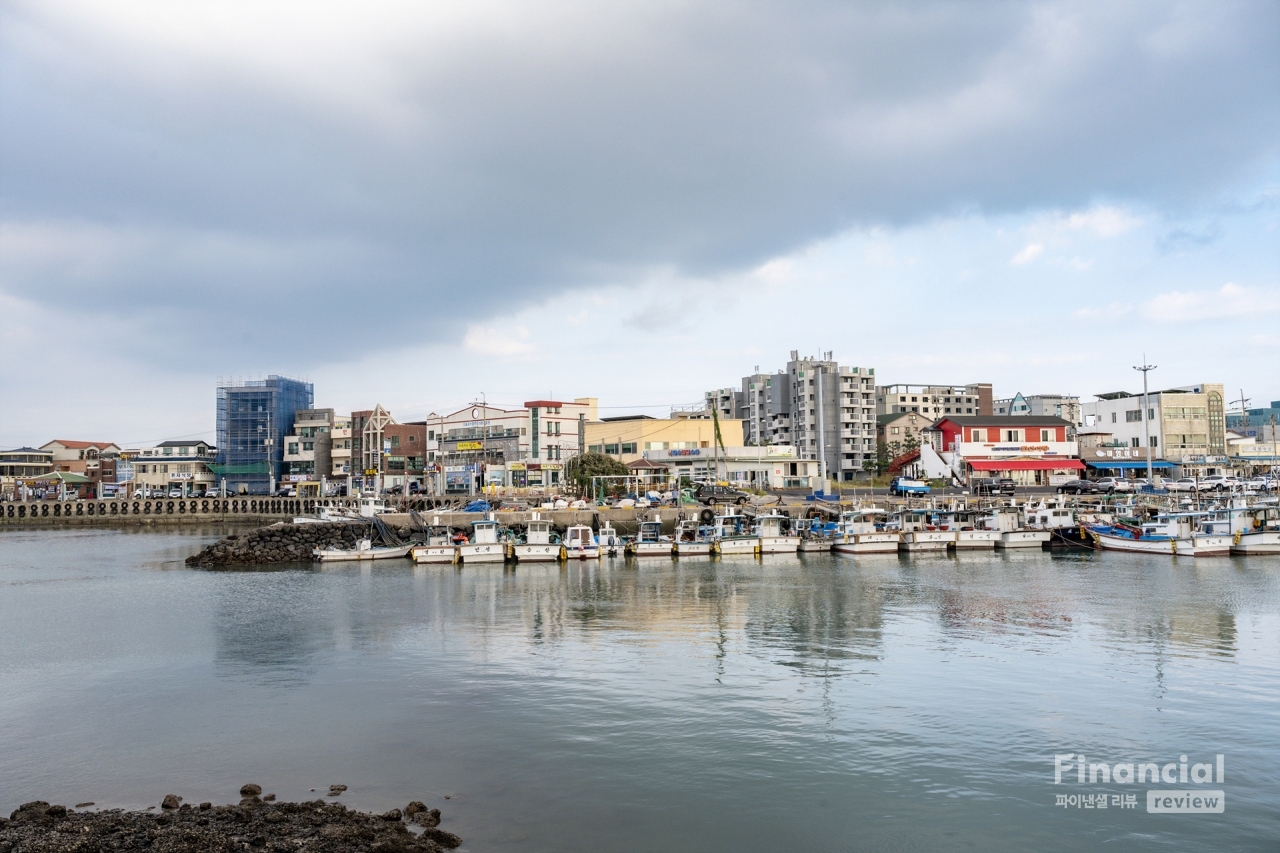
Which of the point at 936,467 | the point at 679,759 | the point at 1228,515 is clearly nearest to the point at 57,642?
the point at 679,759

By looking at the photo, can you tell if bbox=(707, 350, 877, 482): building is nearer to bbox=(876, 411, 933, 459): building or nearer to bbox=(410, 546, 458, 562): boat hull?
bbox=(876, 411, 933, 459): building

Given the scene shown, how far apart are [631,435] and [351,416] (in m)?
45.3

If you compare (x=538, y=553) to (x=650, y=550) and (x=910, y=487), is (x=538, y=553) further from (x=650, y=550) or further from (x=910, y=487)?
(x=910, y=487)

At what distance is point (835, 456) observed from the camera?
114 meters

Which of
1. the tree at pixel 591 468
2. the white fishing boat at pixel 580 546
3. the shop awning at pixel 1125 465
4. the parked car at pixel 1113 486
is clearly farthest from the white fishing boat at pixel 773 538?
the shop awning at pixel 1125 465

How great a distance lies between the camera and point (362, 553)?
57250mm

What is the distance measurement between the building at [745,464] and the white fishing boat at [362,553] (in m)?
42.0

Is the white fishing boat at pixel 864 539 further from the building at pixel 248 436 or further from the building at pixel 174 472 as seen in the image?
the building at pixel 174 472

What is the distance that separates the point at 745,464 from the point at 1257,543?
189 feet

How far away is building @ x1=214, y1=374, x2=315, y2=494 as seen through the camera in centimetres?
12469

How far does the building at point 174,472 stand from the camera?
12762 cm

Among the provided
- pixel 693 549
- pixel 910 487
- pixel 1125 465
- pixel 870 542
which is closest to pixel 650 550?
pixel 693 549

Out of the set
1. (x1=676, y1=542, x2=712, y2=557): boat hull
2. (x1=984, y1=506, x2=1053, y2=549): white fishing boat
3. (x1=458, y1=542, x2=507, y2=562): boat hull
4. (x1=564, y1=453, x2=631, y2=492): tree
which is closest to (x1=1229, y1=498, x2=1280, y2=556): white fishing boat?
(x1=984, y1=506, x2=1053, y2=549): white fishing boat

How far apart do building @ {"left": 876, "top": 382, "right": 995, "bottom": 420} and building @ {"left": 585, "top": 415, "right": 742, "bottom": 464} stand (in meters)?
49.7
